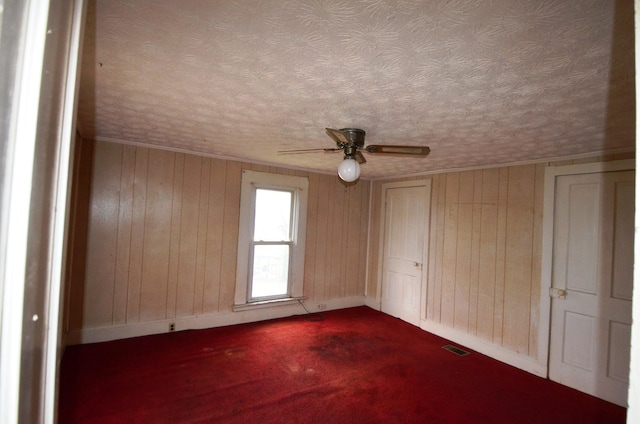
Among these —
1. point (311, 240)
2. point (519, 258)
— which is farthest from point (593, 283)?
point (311, 240)

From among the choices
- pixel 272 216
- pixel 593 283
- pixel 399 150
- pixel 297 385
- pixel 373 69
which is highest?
pixel 373 69

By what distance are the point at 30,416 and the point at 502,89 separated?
6.81 ft

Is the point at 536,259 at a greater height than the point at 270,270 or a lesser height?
greater

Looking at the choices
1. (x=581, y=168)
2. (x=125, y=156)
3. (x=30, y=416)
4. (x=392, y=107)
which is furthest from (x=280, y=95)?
(x=581, y=168)

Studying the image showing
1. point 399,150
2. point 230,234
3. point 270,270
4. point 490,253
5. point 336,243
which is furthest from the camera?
point 336,243

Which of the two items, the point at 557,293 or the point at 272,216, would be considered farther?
the point at 272,216

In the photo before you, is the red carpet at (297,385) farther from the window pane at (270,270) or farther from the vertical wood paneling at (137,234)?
the window pane at (270,270)

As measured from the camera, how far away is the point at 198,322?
3.81 meters

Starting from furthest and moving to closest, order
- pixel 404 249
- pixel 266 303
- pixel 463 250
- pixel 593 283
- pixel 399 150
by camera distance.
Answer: pixel 404 249 → pixel 266 303 → pixel 463 250 → pixel 593 283 → pixel 399 150

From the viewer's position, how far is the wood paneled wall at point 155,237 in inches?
129

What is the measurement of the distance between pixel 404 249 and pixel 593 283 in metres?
2.19

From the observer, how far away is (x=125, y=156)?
11.1 ft

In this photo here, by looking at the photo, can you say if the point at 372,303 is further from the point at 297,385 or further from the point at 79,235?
the point at 79,235

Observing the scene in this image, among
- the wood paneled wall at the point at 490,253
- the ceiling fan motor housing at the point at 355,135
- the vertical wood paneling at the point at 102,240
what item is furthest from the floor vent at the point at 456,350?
the vertical wood paneling at the point at 102,240
